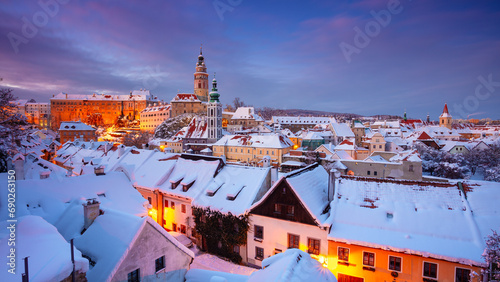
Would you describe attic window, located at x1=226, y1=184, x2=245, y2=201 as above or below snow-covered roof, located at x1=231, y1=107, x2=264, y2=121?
below

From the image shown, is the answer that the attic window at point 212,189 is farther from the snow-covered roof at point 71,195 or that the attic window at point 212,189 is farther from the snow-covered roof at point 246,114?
the snow-covered roof at point 246,114

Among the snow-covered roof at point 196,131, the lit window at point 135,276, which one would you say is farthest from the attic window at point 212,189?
the snow-covered roof at point 196,131

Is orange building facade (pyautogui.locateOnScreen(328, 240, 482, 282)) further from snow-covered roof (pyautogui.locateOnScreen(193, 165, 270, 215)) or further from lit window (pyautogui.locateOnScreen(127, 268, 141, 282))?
lit window (pyautogui.locateOnScreen(127, 268, 141, 282))

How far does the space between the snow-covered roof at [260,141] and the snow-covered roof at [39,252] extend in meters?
51.3

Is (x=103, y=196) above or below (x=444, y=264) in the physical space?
above

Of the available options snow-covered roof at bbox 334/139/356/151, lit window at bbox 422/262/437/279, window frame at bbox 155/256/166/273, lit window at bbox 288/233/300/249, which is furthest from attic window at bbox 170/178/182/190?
snow-covered roof at bbox 334/139/356/151

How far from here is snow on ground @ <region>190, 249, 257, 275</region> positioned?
17156 mm

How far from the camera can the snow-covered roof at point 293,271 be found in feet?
29.0

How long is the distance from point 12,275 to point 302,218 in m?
13.4

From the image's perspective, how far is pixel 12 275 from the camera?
595 centimetres

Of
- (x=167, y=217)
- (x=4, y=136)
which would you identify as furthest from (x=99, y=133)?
(x=4, y=136)

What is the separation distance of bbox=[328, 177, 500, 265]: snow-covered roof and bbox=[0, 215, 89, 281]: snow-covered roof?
40.7ft

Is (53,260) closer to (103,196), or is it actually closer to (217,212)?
(103,196)

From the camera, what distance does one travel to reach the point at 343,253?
1442 cm
